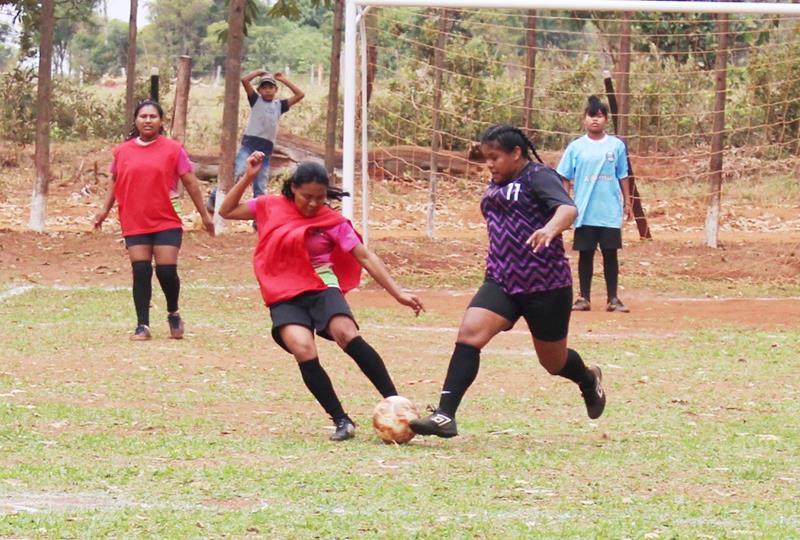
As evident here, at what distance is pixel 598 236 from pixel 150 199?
423cm

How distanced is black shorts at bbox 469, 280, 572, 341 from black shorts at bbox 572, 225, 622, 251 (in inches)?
236

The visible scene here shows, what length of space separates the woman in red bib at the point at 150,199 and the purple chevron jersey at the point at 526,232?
4131 mm

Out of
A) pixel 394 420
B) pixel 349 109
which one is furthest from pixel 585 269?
pixel 394 420

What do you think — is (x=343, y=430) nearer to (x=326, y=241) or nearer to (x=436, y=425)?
(x=436, y=425)

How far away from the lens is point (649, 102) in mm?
22734

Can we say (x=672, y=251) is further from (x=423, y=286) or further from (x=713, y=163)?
(x=423, y=286)

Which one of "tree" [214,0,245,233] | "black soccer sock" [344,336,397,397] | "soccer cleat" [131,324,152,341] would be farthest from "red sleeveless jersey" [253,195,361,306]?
"tree" [214,0,245,233]

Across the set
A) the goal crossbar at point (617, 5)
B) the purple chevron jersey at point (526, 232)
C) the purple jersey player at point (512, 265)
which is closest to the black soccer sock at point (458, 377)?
the purple jersey player at point (512, 265)

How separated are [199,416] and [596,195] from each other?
20.1 ft

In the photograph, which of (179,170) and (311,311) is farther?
(179,170)

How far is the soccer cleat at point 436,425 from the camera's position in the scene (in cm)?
736

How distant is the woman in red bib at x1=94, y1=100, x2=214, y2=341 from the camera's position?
11430mm

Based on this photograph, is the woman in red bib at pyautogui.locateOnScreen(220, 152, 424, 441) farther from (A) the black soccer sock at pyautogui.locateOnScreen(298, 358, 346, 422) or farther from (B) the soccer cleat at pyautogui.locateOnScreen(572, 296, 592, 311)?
(B) the soccer cleat at pyautogui.locateOnScreen(572, 296, 592, 311)

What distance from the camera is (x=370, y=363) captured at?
7.78m
